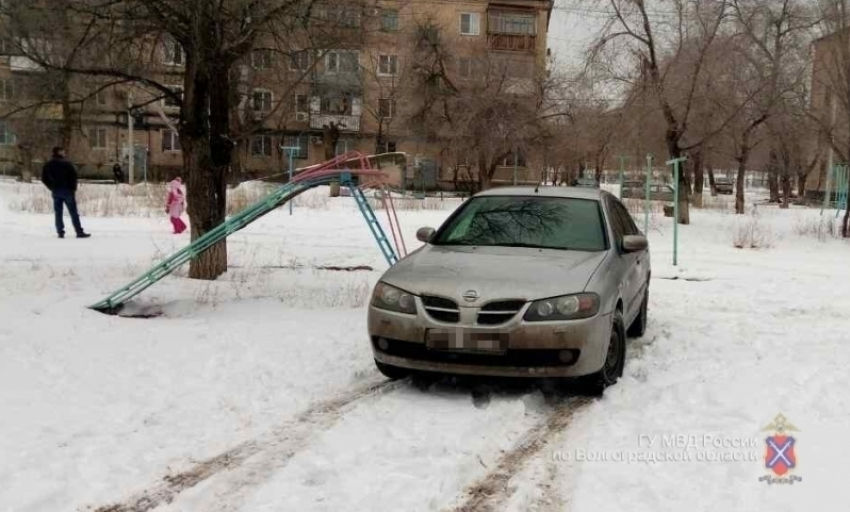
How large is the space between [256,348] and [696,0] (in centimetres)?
1844


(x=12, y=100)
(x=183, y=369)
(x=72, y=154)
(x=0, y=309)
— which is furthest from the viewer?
(x=72, y=154)

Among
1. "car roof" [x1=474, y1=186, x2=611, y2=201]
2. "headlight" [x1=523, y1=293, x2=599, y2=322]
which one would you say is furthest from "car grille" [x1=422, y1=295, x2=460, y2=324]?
"car roof" [x1=474, y1=186, x2=611, y2=201]

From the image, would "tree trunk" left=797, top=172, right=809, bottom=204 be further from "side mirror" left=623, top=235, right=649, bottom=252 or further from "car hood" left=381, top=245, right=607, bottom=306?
"car hood" left=381, top=245, right=607, bottom=306

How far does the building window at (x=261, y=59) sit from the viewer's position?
10125mm

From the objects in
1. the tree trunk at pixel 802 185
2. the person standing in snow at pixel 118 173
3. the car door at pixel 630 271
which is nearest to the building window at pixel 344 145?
the person standing in snow at pixel 118 173

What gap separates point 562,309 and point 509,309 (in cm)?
36

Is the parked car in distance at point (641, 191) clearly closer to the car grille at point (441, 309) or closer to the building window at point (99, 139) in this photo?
the car grille at point (441, 309)

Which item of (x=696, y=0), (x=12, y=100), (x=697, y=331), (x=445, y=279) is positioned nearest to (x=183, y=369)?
(x=445, y=279)

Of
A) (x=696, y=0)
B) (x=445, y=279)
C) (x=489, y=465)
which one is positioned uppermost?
(x=696, y=0)

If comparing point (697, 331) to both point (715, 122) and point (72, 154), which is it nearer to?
point (715, 122)

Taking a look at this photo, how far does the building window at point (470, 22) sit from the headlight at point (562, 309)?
4554cm

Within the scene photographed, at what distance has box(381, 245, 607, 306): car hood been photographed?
16.2ft

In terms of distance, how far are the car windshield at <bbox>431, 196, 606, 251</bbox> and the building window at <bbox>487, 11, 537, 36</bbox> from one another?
139 feet

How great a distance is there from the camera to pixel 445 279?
202 inches
